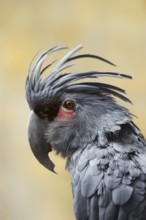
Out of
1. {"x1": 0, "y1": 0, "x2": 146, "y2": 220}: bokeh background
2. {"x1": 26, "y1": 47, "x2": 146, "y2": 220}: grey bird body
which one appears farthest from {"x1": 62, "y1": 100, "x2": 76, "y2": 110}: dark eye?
{"x1": 0, "y1": 0, "x2": 146, "y2": 220}: bokeh background

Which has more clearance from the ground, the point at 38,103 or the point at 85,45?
the point at 85,45

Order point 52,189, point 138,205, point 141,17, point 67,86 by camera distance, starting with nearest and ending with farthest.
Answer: point 138,205
point 67,86
point 52,189
point 141,17

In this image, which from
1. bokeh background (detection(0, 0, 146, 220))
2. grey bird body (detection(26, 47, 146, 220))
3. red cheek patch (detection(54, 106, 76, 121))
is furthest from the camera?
bokeh background (detection(0, 0, 146, 220))

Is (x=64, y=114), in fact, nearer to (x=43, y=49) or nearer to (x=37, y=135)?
(x=37, y=135)

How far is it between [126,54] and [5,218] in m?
0.81

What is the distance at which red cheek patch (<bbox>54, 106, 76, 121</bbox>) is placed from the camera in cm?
112

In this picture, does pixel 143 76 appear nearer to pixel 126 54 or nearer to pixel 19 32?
pixel 126 54

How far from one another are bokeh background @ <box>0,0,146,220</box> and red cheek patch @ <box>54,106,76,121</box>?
17.4 inches

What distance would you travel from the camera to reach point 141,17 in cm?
167

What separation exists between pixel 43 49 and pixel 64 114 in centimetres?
58

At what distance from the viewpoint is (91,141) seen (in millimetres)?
1092

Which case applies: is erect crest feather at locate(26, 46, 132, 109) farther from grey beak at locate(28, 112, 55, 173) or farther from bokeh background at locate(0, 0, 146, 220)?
bokeh background at locate(0, 0, 146, 220)

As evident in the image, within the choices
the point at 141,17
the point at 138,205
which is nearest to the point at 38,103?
the point at 138,205

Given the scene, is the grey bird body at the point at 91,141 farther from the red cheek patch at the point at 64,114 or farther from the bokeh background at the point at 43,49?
the bokeh background at the point at 43,49
